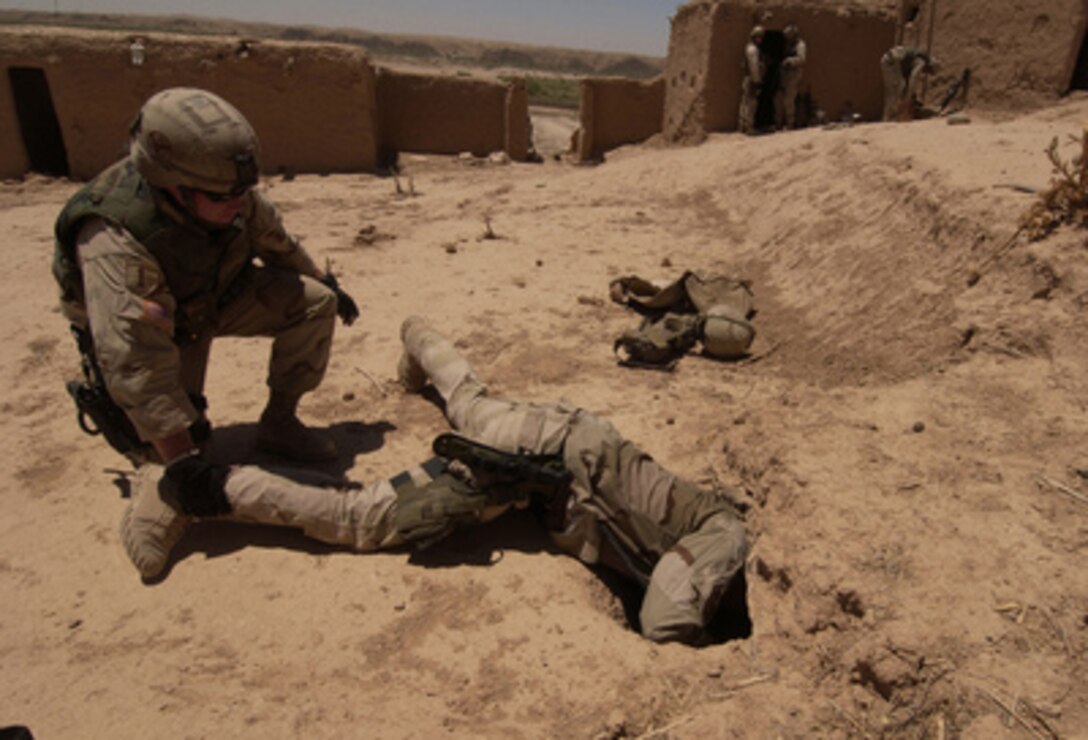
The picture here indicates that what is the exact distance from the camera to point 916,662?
5.96 feet

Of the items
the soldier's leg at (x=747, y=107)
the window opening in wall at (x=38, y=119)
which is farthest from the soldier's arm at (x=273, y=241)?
the window opening in wall at (x=38, y=119)

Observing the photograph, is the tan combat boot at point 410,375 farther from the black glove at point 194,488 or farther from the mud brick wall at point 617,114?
the mud brick wall at point 617,114

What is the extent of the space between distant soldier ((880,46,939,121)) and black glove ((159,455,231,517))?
30.4 ft

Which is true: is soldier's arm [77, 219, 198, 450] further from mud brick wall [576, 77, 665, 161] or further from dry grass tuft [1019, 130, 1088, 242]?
mud brick wall [576, 77, 665, 161]

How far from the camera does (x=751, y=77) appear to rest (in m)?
9.60

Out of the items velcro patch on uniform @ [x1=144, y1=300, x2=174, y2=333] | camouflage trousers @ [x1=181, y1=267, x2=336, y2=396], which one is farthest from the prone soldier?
camouflage trousers @ [x1=181, y1=267, x2=336, y2=396]

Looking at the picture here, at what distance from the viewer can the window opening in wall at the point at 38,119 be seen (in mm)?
9836

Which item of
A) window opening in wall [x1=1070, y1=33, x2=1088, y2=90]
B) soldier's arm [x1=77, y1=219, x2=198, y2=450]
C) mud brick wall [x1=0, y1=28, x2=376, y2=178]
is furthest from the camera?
mud brick wall [x1=0, y1=28, x2=376, y2=178]

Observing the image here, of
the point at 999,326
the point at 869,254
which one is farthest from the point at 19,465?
the point at 869,254

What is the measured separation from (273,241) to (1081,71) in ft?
31.3

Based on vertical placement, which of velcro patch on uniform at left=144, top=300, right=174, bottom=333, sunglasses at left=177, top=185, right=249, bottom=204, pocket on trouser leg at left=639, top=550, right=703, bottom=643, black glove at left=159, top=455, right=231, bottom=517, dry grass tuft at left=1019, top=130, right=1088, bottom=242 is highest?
sunglasses at left=177, top=185, right=249, bottom=204

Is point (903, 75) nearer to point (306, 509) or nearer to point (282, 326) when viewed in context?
point (282, 326)

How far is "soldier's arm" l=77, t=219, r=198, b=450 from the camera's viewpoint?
2270 millimetres

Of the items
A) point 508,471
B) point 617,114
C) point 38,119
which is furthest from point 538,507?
point 617,114
